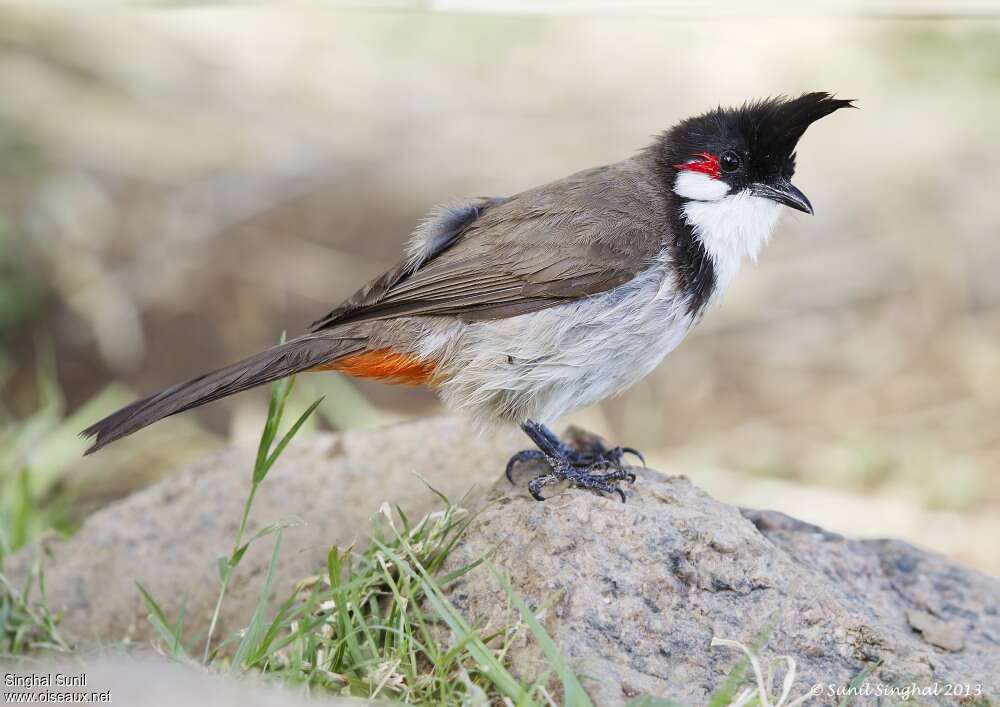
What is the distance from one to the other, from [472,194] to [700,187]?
12.4ft

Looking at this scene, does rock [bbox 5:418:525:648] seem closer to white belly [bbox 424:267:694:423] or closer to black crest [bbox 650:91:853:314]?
white belly [bbox 424:267:694:423]

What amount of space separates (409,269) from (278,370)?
62cm

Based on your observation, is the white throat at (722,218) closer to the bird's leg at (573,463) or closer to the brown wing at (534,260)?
the brown wing at (534,260)

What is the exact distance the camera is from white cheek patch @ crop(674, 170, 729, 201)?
140 inches

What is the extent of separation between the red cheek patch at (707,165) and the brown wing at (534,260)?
0.16 m

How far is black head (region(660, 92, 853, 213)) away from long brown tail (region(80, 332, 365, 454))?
1.34 metres

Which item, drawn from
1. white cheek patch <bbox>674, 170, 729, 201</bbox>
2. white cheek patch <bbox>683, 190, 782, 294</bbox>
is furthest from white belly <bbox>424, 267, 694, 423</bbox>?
white cheek patch <bbox>674, 170, 729, 201</bbox>

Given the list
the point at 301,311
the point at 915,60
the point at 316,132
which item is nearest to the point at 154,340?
the point at 301,311

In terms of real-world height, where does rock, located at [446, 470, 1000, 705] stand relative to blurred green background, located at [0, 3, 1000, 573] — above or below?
below

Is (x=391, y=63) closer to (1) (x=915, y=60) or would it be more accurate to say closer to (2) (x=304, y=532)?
(1) (x=915, y=60)

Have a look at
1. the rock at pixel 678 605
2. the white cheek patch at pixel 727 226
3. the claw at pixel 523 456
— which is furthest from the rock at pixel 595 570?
the white cheek patch at pixel 727 226

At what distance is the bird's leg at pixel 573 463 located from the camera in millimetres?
3135

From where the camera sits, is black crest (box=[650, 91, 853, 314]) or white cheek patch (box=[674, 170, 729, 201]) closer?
black crest (box=[650, 91, 853, 314])

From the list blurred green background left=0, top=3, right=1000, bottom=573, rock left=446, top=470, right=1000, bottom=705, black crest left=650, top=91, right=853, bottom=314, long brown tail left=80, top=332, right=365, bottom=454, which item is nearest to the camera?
rock left=446, top=470, right=1000, bottom=705
